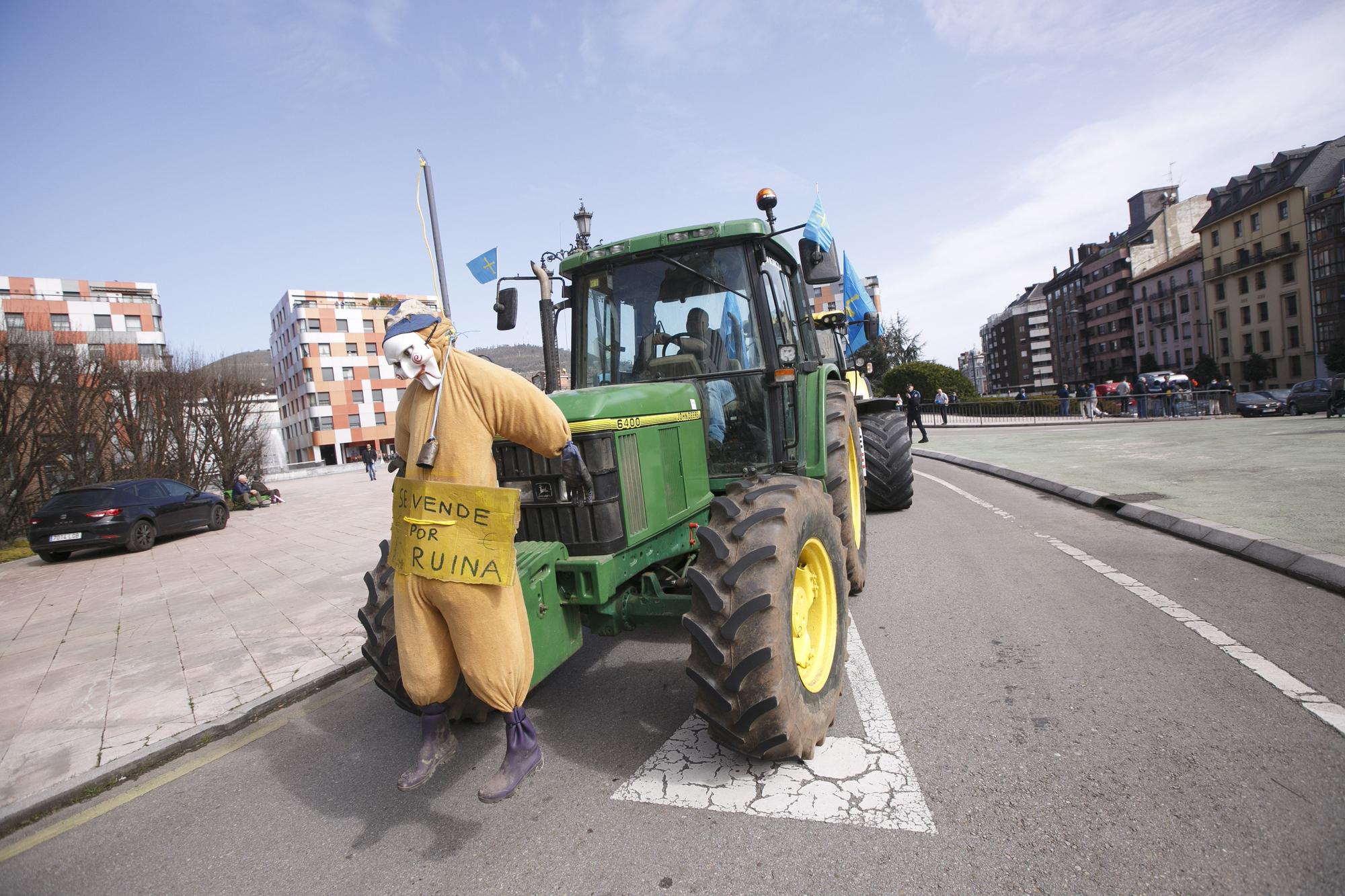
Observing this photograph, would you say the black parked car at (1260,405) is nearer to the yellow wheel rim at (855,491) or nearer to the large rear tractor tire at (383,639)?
the yellow wheel rim at (855,491)

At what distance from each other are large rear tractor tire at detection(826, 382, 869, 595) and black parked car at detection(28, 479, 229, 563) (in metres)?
13.4

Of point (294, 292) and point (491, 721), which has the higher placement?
point (294, 292)

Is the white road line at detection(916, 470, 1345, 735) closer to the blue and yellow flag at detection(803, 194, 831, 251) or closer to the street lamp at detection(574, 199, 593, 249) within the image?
the blue and yellow flag at detection(803, 194, 831, 251)

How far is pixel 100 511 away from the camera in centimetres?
1244

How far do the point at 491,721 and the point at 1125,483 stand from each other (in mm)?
8835

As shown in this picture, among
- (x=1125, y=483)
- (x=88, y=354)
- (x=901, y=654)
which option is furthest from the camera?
(x=88, y=354)

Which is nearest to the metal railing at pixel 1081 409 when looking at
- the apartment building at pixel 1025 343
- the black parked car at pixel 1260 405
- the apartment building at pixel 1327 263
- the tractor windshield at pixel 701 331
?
the black parked car at pixel 1260 405

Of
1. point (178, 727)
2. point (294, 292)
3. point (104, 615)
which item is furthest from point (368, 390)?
point (178, 727)

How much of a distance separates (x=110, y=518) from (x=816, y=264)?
45.5 ft

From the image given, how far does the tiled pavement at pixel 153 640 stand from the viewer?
4.09m

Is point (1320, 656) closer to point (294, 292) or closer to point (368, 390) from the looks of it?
point (368, 390)

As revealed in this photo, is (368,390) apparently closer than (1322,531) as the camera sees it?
No

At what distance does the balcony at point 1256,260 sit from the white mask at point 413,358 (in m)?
64.3

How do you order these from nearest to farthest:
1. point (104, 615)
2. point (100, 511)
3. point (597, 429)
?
point (597, 429)
point (104, 615)
point (100, 511)
